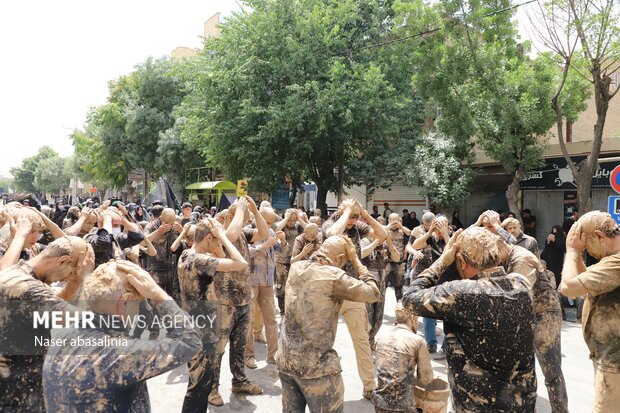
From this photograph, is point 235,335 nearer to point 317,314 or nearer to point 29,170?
point 317,314

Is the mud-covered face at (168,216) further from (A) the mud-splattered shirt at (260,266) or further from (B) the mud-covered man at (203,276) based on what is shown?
(B) the mud-covered man at (203,276)

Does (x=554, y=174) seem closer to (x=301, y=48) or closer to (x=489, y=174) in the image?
(x=489, y=174)

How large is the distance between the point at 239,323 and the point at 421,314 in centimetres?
254

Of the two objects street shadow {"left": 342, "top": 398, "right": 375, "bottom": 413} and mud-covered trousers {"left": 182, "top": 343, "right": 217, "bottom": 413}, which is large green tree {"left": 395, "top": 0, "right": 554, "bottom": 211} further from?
mud-covered trousers {"left": 182, "top": 343, "right": 217, "bottom": 413}

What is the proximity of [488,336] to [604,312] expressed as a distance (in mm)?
1079

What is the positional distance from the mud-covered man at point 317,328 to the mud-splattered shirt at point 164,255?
4.34m

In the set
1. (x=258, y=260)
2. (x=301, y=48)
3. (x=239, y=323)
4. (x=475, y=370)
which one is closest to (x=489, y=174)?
(x=301, y=48)

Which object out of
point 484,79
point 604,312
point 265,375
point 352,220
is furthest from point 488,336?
point 484,79

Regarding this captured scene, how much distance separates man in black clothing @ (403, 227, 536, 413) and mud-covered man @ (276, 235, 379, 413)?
55cm

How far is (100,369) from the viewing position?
6.95ft

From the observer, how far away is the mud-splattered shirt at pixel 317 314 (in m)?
3.15

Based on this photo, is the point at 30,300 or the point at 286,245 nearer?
the point at 30,300

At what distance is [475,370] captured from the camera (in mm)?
2650

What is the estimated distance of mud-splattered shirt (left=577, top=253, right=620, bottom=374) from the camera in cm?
292
